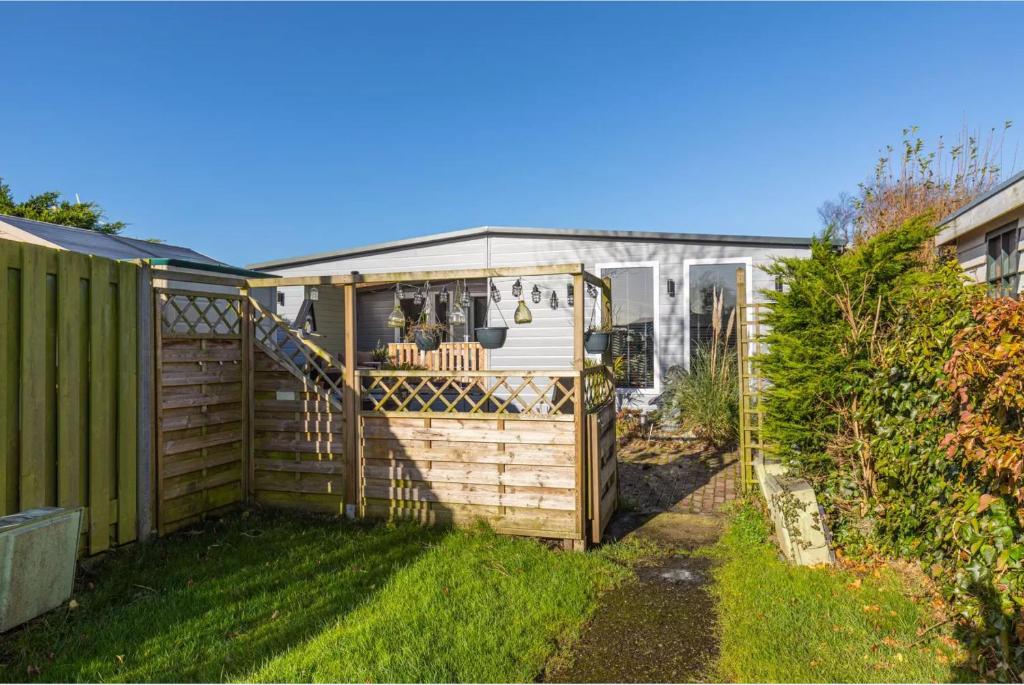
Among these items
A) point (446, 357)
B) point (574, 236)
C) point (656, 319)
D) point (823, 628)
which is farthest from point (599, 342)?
point (446, 357)

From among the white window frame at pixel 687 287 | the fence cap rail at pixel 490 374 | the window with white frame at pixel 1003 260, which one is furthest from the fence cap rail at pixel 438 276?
the white window frame at pixel 687 287

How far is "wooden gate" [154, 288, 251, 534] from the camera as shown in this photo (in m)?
4.55

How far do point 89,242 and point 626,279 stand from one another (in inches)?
312

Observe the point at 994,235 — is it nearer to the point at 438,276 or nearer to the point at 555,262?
the point at 438,276

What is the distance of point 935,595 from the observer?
3.14 meters

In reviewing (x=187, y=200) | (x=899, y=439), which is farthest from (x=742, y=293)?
(x=187, y=200)

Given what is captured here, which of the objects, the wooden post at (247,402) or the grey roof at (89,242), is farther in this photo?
the grey roof at (89,242)

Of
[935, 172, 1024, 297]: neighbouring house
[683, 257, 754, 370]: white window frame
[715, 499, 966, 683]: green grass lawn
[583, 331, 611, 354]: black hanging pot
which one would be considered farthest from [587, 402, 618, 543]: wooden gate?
[683, 257, 754, 370]: white window frame

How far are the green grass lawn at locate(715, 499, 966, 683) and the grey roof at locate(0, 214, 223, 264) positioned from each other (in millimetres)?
7324

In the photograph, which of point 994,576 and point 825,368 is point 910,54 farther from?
point 994,576

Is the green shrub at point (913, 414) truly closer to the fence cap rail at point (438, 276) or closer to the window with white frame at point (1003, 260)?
the window with white frame at point (1003, 260)

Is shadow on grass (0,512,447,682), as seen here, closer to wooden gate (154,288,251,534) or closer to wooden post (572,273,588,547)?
wooden gate (154,288,251,534)

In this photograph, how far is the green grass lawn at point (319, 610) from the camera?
8.55 feet

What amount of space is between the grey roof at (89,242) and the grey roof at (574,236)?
3.07 meters
